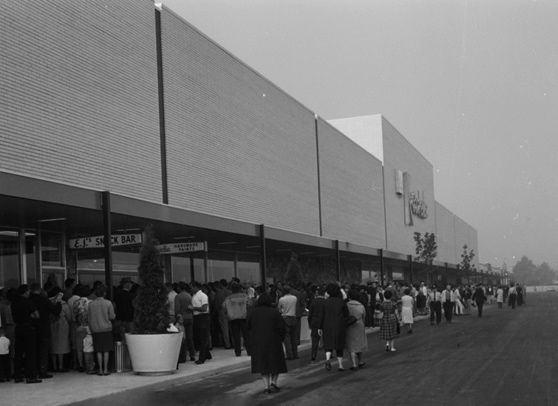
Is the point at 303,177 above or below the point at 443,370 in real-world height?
above

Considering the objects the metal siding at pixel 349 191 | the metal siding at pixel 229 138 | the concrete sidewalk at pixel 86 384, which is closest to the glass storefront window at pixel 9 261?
the concrete sidewalk at pixel 86 384

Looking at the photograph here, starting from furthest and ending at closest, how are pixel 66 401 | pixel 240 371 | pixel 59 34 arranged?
1. pixel 59 34
2. pixel 240 371
3. pixel 66 401

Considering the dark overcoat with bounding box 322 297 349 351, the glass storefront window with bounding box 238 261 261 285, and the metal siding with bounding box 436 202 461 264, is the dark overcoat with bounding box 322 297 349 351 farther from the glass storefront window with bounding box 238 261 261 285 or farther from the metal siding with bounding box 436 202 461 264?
the metal siding with bounding box 436 202 461 264

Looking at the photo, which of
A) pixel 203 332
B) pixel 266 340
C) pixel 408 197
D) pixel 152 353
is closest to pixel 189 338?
pixel 203 332

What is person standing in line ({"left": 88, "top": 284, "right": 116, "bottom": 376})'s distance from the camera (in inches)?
616

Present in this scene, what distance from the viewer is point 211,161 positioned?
26.9m

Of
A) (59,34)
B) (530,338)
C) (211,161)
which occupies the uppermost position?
(59,34)

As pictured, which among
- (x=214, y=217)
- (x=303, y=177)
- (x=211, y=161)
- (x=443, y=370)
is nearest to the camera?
(x=443, y=370)

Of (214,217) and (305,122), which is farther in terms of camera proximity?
(305,122)

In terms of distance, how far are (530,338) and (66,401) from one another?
47.8 ft

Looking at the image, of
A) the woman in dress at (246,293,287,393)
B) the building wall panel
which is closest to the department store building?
the woman in dress at (246,293,287,393)

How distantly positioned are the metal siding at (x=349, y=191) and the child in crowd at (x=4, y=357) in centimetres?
2766

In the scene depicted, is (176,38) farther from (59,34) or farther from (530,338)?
(530,338)

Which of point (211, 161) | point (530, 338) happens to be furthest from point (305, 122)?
point (530, 338)
